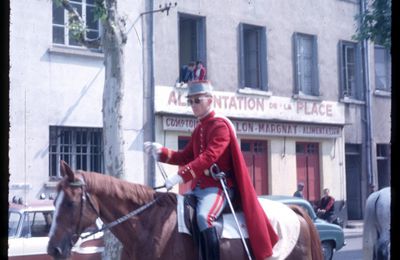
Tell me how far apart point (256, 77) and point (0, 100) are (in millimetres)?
19049

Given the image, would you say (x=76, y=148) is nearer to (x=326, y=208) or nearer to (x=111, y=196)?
(x=326, y=208)

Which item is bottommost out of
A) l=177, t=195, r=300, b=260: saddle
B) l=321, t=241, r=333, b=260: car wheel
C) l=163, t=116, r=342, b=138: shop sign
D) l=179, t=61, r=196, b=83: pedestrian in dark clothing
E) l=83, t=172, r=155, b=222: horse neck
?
l=321, t=241, r=333, b=260: car wheel

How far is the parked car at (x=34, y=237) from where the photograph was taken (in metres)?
10.9

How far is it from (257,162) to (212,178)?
55.2 ft

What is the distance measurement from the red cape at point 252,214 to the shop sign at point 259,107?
13640 mm

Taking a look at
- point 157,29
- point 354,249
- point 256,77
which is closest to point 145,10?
point 157,29

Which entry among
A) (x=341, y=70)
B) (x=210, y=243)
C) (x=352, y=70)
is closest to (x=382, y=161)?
(x=352, y=70)

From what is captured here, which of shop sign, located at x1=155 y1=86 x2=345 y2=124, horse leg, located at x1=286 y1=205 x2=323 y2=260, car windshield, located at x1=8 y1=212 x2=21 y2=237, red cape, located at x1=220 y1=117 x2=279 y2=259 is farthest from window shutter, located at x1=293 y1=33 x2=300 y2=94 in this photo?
red cape, located at x1=220 y1=117 x2=279 y2=259

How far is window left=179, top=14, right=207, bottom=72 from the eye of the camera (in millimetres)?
22281

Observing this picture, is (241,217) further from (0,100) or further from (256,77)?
(256,77)

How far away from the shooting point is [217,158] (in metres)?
6.98

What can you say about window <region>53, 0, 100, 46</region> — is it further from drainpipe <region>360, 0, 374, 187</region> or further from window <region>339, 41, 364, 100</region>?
drainpipe <region>360, 0, 374, 187</region>

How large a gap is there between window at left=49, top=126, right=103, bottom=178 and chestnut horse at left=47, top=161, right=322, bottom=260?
12.0m

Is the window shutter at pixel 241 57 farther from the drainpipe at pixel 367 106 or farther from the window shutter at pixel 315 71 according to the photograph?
the drainpipe at pixel 367 106
